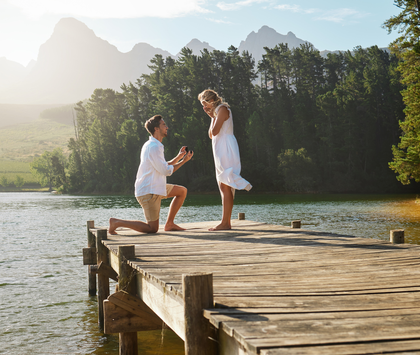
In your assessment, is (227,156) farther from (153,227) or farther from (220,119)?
(153,227)

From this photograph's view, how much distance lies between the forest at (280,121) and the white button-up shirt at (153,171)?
191 feet

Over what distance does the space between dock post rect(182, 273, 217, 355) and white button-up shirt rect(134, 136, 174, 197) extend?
13.7 feet

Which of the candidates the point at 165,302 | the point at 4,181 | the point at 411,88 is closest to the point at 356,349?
the point at 165,302

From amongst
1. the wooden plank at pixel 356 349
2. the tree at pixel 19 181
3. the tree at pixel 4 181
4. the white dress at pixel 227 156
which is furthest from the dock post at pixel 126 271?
the tree at pixel 4 181

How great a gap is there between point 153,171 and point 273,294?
4.24 meters

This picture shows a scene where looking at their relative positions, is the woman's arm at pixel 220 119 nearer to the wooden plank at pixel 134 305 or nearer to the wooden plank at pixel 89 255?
the wooden plank at pixel 134 305

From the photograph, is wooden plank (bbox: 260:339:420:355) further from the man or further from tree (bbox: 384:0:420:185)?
tree (bbox: 384:0:420:185)

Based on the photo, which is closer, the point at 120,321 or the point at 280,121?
the point at 120,321

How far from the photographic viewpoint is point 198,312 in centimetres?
251

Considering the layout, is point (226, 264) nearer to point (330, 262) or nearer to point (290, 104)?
point (330, 262)

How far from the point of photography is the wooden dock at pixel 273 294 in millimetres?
2049

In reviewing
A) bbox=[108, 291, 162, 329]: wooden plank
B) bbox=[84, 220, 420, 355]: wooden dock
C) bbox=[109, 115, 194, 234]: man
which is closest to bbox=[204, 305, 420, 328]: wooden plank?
bbox=[84, 220, 420, 355]: wooden dock

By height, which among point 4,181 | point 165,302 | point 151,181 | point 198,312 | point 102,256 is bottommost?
point 102,256

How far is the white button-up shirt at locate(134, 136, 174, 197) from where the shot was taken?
261 inches
